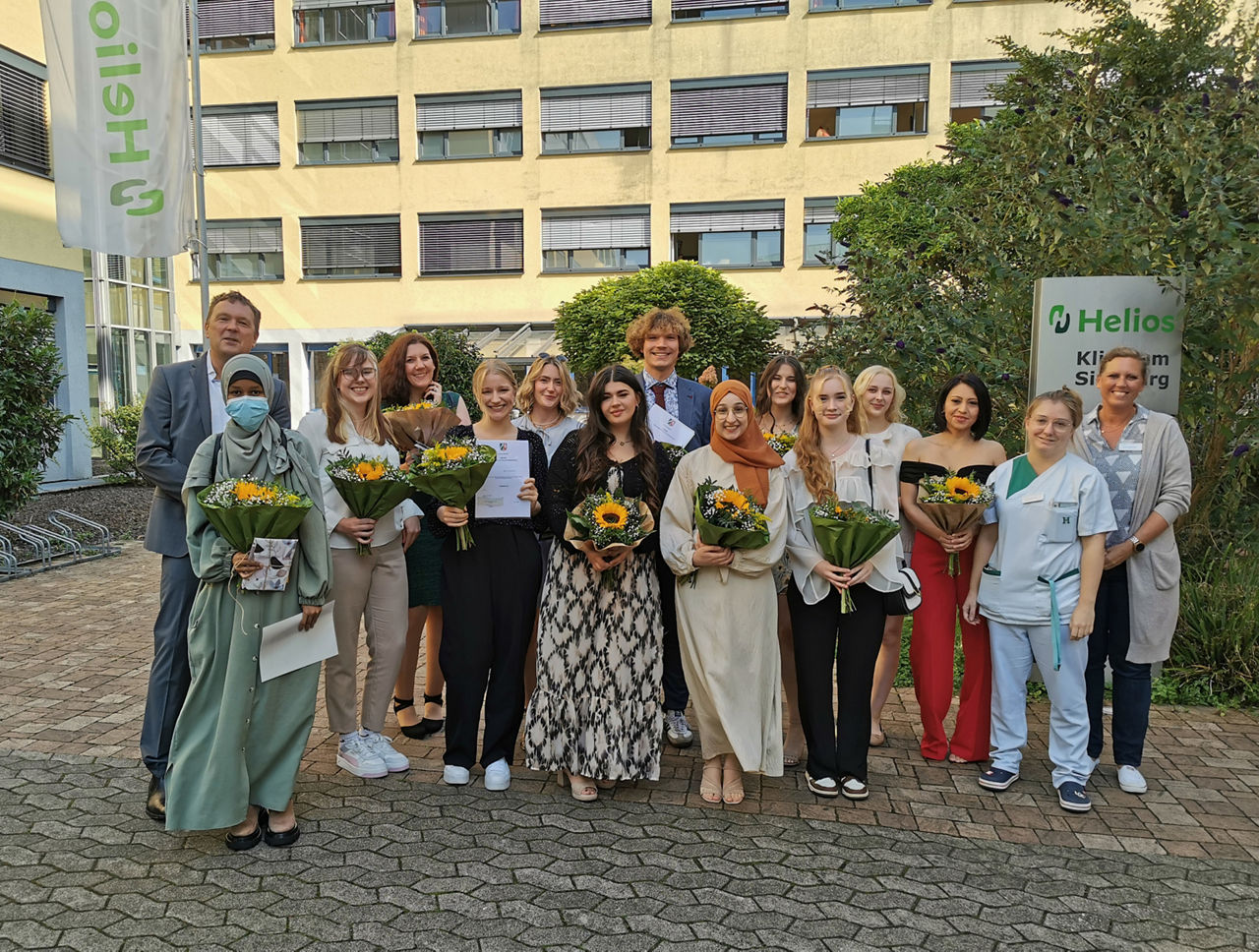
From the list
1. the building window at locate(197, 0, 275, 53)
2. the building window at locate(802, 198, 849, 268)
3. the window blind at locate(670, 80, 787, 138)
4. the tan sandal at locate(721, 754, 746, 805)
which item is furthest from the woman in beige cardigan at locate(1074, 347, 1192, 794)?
the building window at locate(197, 0, 275, 53)

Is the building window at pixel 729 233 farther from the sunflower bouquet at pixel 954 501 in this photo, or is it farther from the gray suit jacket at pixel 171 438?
the gray suit jacket at pixel 171 438

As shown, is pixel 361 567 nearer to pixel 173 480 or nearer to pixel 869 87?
pixel 173 480

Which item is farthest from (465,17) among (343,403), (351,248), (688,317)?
(343,403)

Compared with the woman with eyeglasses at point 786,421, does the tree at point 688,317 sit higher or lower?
higher

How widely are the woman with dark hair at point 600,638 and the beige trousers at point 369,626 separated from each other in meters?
0.89

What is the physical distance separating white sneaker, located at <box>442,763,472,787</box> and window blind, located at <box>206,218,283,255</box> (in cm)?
2925

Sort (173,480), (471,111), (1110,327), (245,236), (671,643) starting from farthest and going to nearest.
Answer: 1. (245,236)
2. (471,111)
3. (1110,327)
4. (671,643)
5. (173,480)

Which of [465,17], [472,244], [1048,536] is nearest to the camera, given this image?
[1048,536]

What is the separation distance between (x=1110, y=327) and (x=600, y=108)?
25086 millimetres

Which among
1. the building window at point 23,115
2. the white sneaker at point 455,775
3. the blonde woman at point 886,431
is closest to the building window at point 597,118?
the building window at point 23,115

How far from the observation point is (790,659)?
5203mm

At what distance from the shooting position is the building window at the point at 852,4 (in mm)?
26672

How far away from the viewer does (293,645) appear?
4133 millimetres

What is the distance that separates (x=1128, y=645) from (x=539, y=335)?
83.2 feet
